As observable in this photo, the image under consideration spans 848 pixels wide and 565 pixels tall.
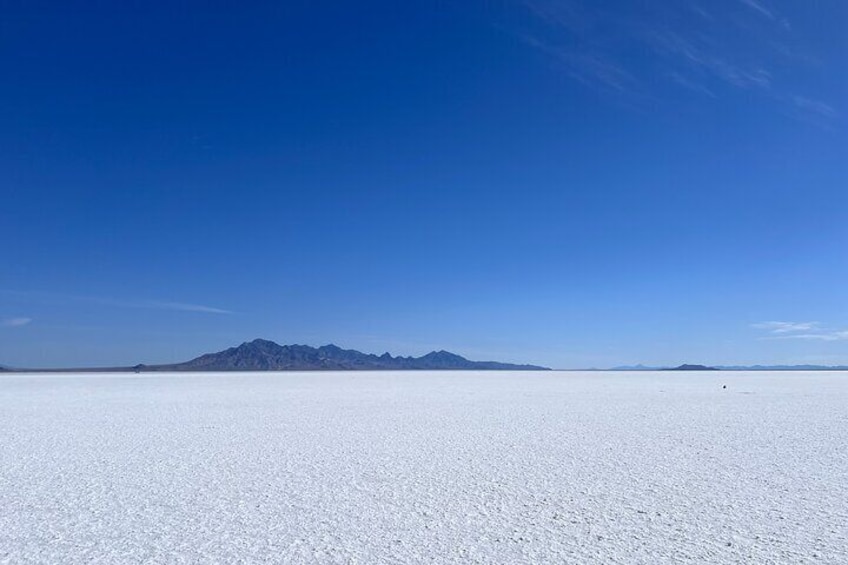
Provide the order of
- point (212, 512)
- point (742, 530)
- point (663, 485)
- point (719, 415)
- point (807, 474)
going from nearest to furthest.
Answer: point (742, 530) < point (212, 512) < point (663, 485) < point (807, 474) < point (719, 415)

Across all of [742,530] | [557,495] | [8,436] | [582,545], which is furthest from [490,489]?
[8,436]

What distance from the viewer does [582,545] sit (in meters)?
4.61

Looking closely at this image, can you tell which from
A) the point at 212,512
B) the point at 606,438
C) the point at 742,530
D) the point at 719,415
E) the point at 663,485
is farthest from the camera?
the point at 719,415

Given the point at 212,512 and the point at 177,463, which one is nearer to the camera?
the point at 212,512

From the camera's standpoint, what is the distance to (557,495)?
611 cm

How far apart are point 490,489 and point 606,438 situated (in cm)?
433

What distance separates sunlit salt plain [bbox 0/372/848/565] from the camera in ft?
15.0

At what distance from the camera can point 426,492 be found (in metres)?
6.27

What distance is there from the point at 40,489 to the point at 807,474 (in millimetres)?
8804

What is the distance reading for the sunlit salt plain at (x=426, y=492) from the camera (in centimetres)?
456

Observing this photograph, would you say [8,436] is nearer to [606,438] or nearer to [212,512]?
A: [212,512]

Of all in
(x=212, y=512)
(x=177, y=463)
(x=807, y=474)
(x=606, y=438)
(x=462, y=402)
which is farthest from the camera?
(x=462, y=402)

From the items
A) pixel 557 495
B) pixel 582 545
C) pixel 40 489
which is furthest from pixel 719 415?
pixel 40 489

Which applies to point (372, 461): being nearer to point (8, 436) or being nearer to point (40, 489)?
point (40, 489)
